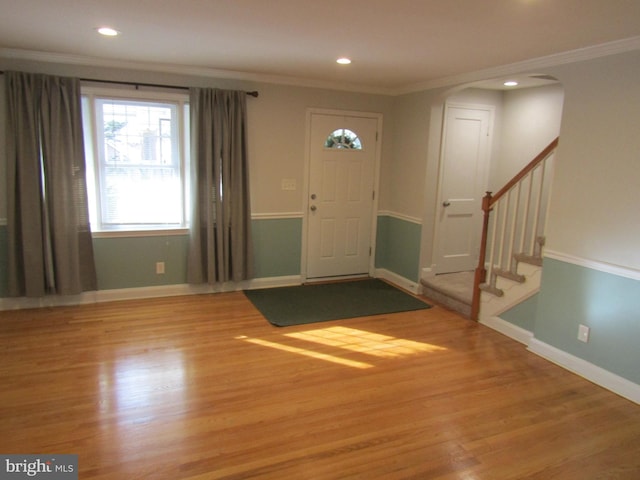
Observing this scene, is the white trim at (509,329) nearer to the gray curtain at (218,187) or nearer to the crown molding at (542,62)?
the crown molding at (542,62)

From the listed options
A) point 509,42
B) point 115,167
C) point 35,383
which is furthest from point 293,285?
point 509,42

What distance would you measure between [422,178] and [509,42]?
2.04 m

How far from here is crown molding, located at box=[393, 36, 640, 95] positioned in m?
2.82

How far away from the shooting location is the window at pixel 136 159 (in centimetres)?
419

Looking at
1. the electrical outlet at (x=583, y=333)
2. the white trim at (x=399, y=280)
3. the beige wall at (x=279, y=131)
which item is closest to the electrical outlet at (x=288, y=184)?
the beige wall at (x=279, y=131)

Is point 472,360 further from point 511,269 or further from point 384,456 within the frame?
point 384,456

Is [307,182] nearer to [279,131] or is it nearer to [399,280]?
[279,131]

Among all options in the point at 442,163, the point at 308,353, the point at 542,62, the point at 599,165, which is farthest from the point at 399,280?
the point at 542,62

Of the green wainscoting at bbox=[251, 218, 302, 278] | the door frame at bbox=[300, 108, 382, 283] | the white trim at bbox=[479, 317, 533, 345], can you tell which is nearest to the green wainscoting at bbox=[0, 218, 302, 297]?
the green wainscoting at bbox=[251, 218, 302, 278]

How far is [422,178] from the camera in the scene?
193 inches

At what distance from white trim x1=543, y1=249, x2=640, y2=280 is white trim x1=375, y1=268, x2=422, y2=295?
178 cm

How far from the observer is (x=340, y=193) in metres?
5.25

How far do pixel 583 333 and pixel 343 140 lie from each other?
3.17 m

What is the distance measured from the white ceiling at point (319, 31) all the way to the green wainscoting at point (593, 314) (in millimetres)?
1585
